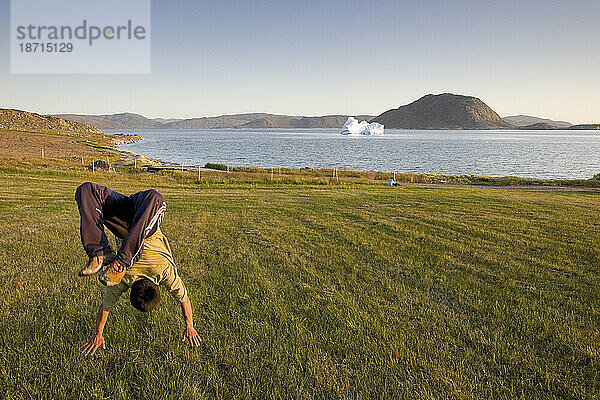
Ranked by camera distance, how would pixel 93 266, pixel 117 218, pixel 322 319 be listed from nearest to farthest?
pixel 93 266 → pixel 117 218 → pixel 322 319

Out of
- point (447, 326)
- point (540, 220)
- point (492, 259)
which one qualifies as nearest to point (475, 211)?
point (540, 220)

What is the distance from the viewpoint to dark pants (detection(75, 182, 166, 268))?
11.2ft

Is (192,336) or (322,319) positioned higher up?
(192,336)

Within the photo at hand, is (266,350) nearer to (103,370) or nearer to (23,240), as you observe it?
(103,370)

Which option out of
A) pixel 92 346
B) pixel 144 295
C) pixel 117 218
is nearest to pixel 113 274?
pixel 144 295

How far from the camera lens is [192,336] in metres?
4.38

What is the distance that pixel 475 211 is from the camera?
1572cm

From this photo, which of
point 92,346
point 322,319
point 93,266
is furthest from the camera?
point 322,319

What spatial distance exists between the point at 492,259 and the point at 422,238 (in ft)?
7.06

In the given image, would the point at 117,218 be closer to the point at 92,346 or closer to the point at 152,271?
the point at 152,271

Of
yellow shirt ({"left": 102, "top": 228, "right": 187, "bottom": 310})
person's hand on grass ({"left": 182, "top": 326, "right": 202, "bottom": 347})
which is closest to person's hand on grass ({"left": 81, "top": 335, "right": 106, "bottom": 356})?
yellow shirt ({"left": 102, "top": 228, "right": 187, "bottom": 310})

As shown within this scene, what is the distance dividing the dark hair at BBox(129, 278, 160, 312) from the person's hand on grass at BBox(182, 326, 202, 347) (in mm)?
660

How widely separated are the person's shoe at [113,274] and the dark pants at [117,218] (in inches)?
5.3

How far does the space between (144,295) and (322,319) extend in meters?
2.45
